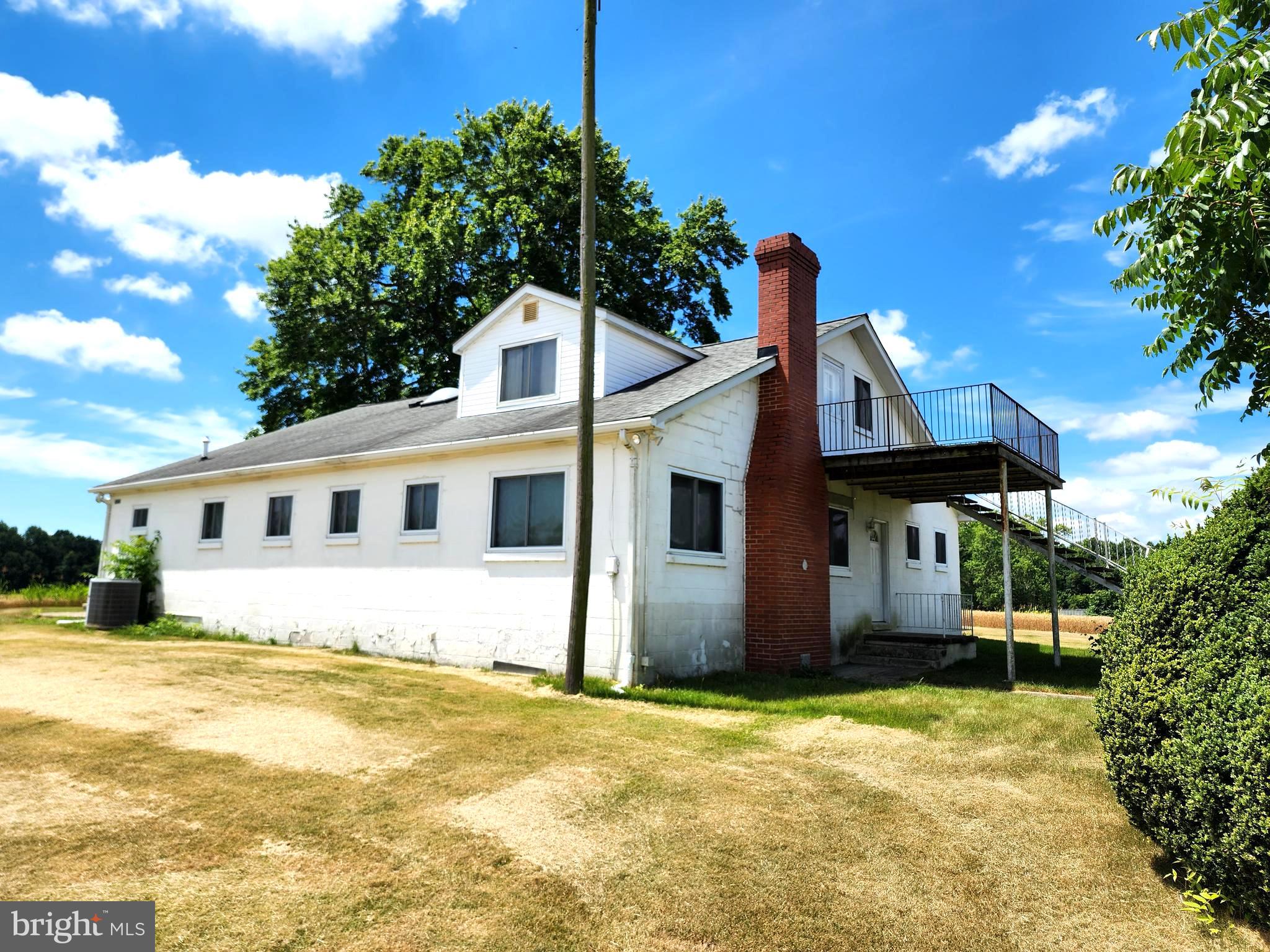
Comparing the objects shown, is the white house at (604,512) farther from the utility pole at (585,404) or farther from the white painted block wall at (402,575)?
the utility pole at (585,404)

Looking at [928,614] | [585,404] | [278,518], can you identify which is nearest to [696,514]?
[585,404]

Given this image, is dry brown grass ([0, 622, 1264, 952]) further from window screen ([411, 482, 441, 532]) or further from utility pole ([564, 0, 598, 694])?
window screen ([411, 482, 441, 532])

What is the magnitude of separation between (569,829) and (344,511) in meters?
11.5

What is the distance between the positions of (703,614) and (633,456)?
2786mm

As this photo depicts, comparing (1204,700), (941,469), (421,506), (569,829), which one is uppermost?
(941,469)

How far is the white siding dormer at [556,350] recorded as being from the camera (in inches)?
565

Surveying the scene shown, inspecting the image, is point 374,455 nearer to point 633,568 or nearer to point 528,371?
point 528,371

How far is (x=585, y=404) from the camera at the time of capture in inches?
400

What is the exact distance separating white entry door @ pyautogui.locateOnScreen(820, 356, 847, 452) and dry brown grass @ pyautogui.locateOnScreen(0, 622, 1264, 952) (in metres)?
7.13

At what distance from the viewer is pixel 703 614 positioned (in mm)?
12008

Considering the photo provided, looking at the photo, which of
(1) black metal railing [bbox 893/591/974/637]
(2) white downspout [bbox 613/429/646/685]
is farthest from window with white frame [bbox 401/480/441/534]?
(1) black metal railing [bbox 893/591/974/637]

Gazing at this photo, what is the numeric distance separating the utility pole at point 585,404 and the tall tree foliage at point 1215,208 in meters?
5.84

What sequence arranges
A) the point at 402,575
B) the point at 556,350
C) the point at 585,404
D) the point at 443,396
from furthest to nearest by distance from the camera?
the point at 443,396, the point at 556,350, the point at 402,575, the point at 585,404

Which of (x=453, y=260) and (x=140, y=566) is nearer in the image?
(x=140, y=566)
